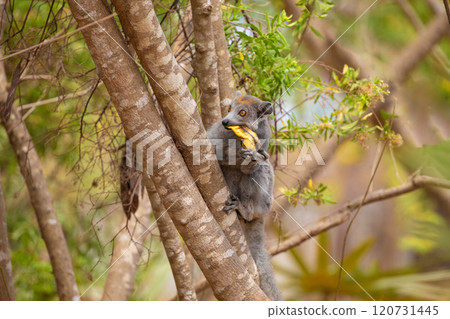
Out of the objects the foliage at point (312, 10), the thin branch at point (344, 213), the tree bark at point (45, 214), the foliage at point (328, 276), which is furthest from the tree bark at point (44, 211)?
the foliage at point (312, 10)

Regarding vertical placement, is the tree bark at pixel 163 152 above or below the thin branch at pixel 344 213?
above

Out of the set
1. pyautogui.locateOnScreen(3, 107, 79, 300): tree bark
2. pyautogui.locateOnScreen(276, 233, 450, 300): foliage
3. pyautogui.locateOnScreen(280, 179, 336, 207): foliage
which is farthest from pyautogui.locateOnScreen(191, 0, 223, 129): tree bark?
pyautogui.locateOnScreen(276, 233, 450, 300): foliage

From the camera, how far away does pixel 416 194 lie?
5496 mm

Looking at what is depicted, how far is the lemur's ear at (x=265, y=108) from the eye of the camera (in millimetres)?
2650

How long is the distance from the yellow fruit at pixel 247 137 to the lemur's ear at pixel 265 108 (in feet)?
0.61

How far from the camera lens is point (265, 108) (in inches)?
106

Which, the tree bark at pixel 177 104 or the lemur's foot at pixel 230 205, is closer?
the tree bark at pixel 177 104

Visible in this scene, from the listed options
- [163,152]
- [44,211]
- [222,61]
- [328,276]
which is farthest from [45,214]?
[328,276]

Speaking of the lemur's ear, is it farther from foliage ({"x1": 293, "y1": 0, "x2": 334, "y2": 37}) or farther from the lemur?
foliage ({"x1": 293, "y1": 0, "x2": 334, "y2": 37})

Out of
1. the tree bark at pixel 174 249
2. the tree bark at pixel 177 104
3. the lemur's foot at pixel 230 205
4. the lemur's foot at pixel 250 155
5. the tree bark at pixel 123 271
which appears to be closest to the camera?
the tree bark at pixel 177 104

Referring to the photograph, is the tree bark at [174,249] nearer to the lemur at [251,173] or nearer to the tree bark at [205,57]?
the lemur at [251,173]

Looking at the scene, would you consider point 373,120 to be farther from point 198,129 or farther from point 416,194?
point 198,129

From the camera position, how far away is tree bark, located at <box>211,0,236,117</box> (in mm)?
2625
